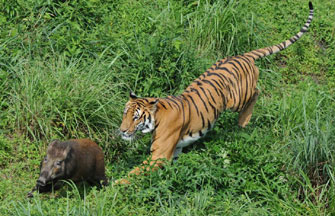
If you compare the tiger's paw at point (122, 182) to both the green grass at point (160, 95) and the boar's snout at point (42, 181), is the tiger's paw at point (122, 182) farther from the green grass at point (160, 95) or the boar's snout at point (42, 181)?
the boar's snout at point (42, 181)

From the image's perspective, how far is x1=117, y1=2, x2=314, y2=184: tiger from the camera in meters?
6.38

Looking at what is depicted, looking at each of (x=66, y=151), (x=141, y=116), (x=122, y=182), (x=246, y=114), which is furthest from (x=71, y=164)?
(x=246, y=114)

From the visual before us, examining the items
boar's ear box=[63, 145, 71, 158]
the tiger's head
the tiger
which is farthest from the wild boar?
the tiger's head

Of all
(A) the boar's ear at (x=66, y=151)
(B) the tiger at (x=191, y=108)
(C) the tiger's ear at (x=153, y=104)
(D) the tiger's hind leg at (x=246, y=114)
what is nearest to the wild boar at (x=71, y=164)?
(A) the boar's ear at (x=66, y=151)

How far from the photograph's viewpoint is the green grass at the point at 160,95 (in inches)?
235

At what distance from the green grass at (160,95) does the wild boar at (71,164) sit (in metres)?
0.16

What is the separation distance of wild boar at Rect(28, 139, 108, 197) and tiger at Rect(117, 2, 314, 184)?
0.29 metres

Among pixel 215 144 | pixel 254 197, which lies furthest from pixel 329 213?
pixel 215 144

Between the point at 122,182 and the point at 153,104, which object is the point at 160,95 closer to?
the point at 153,104

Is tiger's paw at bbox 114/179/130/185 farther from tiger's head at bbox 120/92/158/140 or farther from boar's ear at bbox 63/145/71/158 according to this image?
boar's ear at bbox 63/145/71/158

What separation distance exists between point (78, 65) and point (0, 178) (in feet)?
5.75

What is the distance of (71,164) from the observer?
5.79 metres

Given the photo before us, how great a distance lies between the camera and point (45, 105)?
22.2ft

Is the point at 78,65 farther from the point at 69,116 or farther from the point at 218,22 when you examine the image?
the point at 218,22
